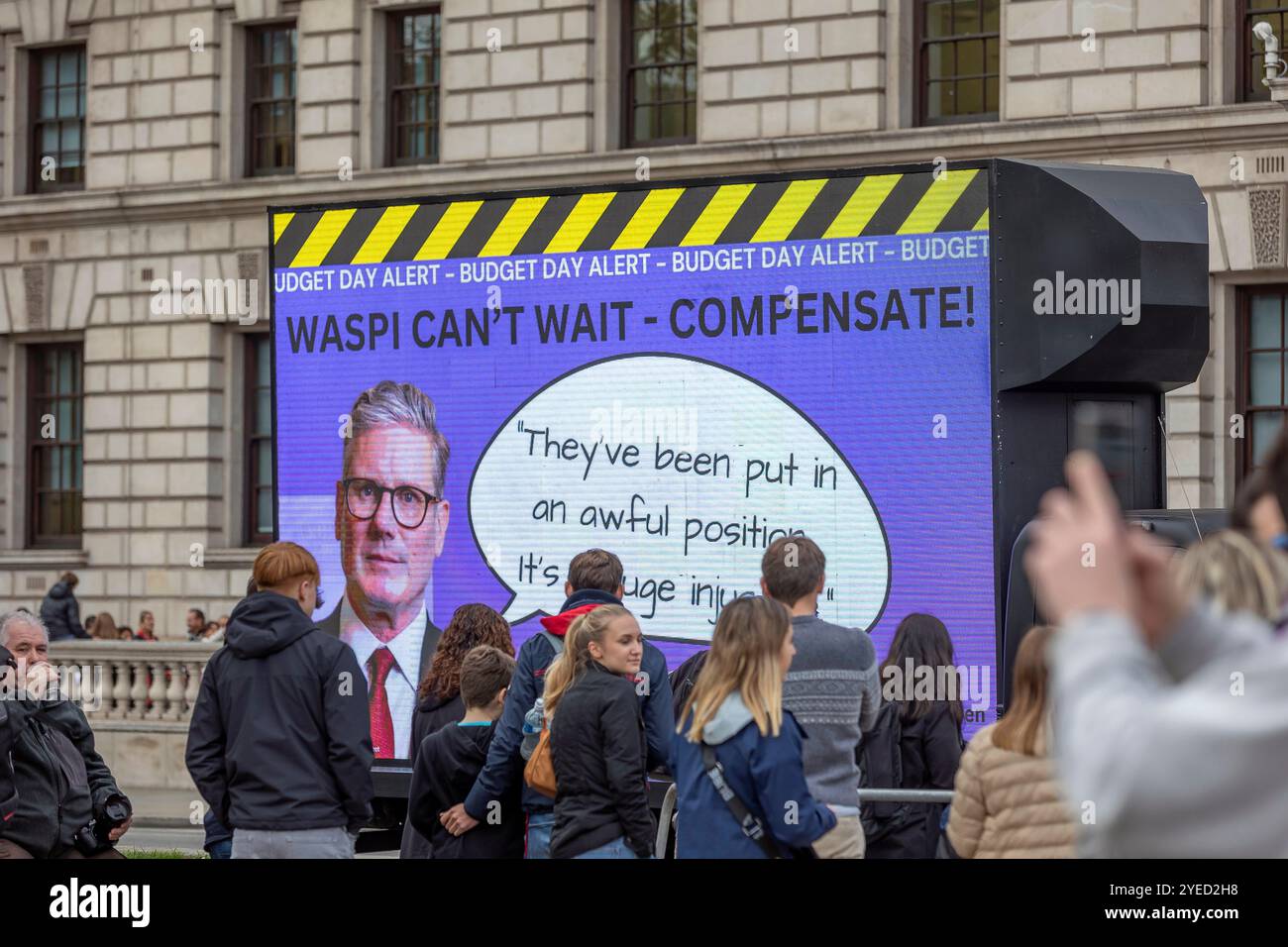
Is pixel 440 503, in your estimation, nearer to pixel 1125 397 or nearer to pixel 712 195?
pixel 712 195

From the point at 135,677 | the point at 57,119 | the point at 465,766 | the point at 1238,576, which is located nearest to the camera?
the point at 1238,576

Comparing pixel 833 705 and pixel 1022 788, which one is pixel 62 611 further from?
pixel 1022 788

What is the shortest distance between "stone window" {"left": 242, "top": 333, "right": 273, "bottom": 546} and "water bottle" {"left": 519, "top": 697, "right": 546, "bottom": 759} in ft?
70.0

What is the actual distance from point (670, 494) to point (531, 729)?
2572mm

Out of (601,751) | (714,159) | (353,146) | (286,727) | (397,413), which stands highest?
(353,146)

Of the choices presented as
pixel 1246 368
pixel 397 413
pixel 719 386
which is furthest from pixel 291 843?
pixel 1246 368

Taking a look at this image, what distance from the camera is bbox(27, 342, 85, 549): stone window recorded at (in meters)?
30.4

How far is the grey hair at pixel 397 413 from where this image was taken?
10945 mm

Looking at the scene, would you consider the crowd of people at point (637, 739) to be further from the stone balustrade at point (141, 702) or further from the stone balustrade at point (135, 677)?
the stone balustrade at point (135, 677)

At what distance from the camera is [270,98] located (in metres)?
29.4

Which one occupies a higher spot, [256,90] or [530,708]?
[256,90]

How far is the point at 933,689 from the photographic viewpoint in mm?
8703

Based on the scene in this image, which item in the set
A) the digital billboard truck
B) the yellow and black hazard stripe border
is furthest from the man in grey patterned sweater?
the yellow and black hazard stripe border

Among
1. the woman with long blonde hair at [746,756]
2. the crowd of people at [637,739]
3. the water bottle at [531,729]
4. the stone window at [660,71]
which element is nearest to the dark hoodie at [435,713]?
the crowd of people at [637,739]
